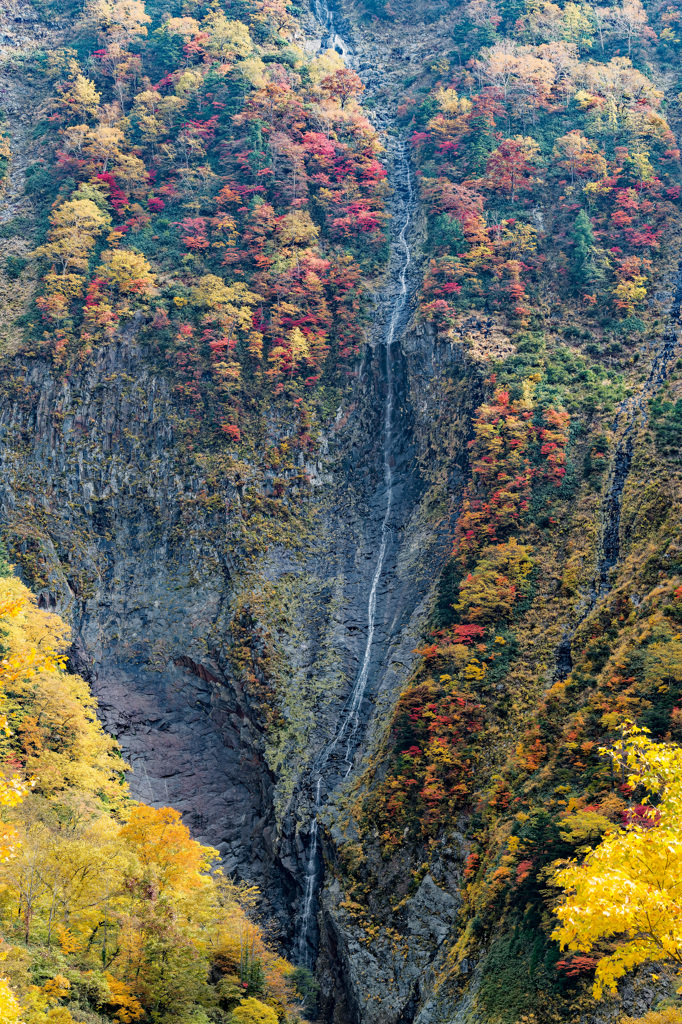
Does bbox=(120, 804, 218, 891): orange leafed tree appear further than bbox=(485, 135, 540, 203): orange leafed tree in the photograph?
No

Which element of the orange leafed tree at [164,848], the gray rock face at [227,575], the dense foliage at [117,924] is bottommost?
the dense foliage at [117,924]

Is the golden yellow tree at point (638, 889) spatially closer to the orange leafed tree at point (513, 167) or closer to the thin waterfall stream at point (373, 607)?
the thin waterfall stream at point (373, 607)

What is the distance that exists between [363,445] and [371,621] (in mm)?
11515

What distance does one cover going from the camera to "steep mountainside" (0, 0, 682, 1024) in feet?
84.7

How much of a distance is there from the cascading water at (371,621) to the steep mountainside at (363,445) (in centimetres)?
16

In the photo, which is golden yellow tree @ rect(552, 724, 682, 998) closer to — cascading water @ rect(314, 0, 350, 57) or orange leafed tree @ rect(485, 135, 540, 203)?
orange leafed tree @ rect(485, 135, 540, 203)

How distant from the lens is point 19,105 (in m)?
58.1

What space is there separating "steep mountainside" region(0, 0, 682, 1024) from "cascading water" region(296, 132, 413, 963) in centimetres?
16

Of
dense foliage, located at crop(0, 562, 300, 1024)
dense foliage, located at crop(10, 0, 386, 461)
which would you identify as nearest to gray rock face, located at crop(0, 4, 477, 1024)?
dense foliage, located at crop(10, 0, 386, 461)

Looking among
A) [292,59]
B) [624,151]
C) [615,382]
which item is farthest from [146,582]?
[292,59]

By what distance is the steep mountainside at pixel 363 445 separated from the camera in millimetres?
25828

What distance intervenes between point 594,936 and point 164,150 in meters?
56.9

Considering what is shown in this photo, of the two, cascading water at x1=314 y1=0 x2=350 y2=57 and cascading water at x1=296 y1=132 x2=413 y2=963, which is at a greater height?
cascading water at x1=314 y1=0 x2=350 y2=57

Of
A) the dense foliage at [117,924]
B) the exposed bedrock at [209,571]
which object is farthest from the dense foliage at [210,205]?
the dense foliage at [117,924]
